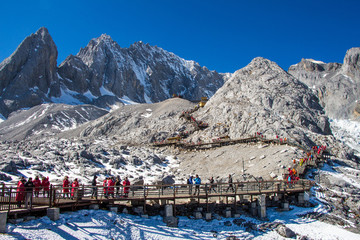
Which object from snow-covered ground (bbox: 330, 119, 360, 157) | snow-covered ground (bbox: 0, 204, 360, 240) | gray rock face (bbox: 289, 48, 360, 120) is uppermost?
gray rock face (bbox: 289, 48, 360, 120)

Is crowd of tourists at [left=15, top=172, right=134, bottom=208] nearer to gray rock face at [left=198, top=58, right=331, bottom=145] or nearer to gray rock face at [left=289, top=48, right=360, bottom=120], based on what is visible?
gray rock face at [left=198, top=58, right=331, bottom=145]

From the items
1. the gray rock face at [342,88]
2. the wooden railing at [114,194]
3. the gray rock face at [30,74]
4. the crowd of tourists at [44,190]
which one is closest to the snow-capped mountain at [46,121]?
the gray rock face at [30,74]

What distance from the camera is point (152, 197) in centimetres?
2019

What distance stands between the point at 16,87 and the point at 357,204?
158 metres

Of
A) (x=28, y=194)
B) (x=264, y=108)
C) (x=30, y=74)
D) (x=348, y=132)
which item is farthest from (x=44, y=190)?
(x=30, y=74)

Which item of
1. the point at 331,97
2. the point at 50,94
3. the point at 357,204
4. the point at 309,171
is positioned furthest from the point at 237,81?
the point at 50,94

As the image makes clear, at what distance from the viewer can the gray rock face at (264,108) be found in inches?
2034

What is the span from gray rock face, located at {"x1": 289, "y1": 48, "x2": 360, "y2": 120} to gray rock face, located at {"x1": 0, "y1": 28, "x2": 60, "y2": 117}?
445ft

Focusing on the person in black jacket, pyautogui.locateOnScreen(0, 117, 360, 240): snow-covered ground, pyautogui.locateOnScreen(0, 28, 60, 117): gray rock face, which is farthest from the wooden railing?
pyautogui.locateOnScreen(0, 28, 60, 117): gray rock face

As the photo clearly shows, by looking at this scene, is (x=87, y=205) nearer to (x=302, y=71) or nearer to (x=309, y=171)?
(x=309, y=171)

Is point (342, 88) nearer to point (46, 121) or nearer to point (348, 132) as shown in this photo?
point (348, 132)

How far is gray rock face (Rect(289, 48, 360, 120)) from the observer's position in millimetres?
128163

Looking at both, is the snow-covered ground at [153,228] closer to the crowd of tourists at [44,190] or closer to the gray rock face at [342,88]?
the crowd of tourists at [44,190]

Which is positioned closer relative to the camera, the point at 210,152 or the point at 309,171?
the point at 309,171
